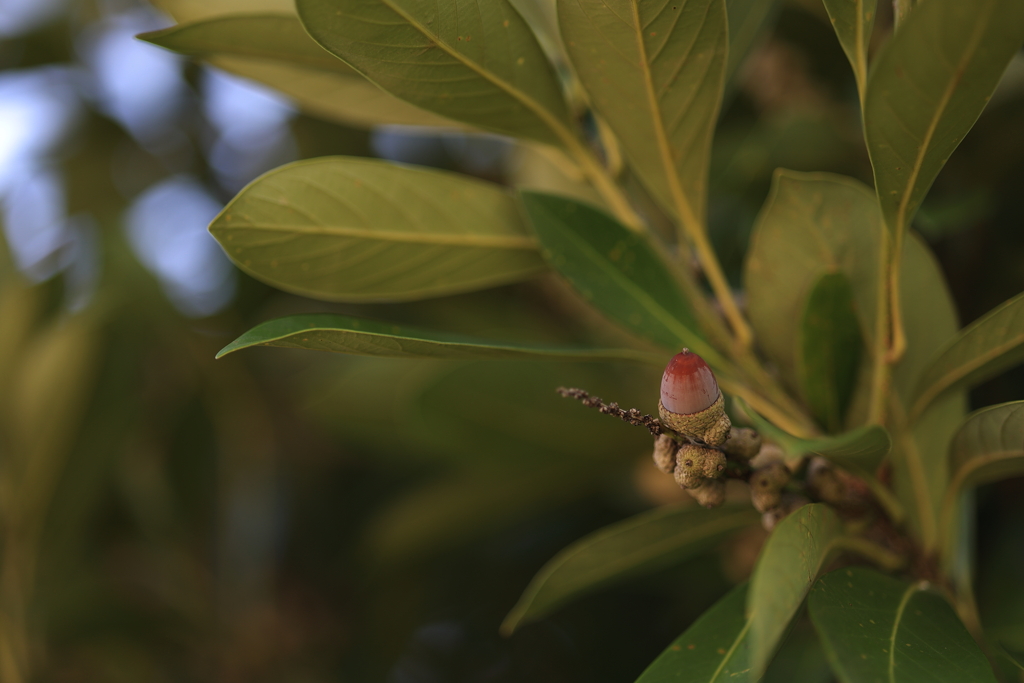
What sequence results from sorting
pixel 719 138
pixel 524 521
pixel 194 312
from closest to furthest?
pixel 719 138 → pixel 524 521 → pixel 194 312

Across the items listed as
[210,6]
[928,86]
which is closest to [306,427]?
[210,6]

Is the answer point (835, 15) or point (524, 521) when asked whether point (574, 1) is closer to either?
point (835, 15)

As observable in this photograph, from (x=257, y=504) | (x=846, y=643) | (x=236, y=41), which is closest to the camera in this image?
(x=846, y=643)

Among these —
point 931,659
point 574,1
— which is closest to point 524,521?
point 931,659

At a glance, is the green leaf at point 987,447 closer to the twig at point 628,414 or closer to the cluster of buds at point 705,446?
the cluster of buds at point 705,446

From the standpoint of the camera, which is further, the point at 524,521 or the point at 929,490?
the point at 524,521

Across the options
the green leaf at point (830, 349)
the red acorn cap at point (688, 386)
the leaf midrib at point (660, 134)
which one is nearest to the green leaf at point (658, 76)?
the leaf midrib at point (660, 134)
